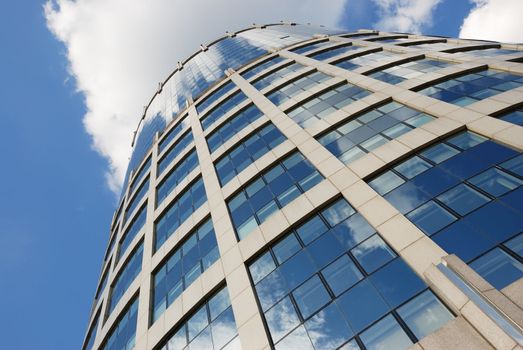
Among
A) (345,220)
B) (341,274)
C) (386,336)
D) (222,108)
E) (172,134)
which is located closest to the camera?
(386,336)

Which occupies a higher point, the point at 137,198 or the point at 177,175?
the point at 177,175

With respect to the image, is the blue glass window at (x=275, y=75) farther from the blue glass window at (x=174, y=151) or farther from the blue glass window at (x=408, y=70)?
the blue glass window at (x=408, y=70)

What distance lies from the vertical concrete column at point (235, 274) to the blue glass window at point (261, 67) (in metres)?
14.7

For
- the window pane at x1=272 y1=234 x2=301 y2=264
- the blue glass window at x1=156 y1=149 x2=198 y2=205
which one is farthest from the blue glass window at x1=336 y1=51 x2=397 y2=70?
the window pane at x1=272 y1=234 x2=301 y2=264

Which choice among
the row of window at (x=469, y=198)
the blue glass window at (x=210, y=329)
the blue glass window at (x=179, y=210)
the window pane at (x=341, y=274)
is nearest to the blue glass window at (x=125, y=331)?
the blue glass window at (x=210, y=329)

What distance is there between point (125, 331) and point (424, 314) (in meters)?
16.5

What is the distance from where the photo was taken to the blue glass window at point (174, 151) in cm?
3140

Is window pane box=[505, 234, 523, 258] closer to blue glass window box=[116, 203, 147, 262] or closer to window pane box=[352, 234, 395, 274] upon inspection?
window pane box=[352, 234, 395, 274]

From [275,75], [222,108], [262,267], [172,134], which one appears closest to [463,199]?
[262,267]

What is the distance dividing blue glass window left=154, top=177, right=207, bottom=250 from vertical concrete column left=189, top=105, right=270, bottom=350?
2.92ft

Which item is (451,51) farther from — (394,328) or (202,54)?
(202,54)

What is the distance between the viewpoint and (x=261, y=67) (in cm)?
3612

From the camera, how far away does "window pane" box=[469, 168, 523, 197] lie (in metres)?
12.0

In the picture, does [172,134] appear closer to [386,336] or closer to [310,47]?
[310,47]
